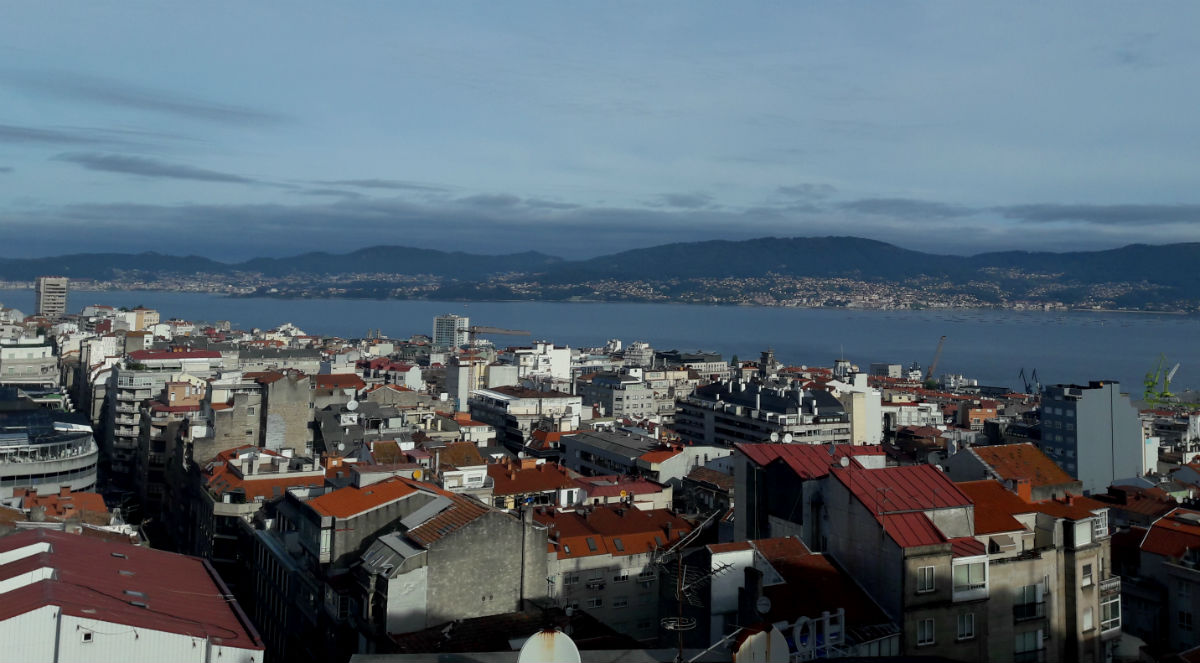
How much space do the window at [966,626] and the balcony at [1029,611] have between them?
1251 millimetres

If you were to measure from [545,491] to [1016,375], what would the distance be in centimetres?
11787

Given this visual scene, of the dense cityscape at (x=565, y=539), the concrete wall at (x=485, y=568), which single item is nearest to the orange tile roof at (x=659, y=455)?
the dense cityscape at (x=565, y=539)

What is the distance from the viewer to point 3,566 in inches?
665

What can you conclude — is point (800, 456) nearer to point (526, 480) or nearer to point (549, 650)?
point (549, 650)

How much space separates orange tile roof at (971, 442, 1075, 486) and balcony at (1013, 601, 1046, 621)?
23.2ft

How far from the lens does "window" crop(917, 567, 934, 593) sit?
13555 millimetres

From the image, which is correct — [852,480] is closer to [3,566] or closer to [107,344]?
[3,566]

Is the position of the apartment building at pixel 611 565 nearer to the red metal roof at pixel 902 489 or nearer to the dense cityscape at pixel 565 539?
the dense cityscape at pixel 565 539

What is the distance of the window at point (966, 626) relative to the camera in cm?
1389

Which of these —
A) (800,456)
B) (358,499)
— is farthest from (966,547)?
(358,499)

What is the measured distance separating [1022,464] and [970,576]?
10207 millimetres

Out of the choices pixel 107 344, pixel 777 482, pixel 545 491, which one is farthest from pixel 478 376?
pixel 777 482

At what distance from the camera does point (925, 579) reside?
13.6m

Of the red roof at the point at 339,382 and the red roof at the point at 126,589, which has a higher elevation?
the red roof at the point at 339,382
